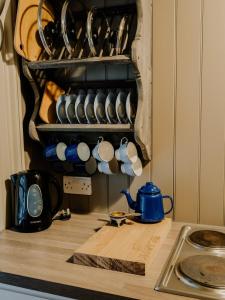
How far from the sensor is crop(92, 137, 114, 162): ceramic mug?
4.21 feet

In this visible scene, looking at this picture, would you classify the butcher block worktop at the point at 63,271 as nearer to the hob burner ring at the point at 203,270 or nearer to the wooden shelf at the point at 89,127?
the hob burner ring at the point at 203,270

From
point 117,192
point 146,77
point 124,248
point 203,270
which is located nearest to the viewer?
point 203,270

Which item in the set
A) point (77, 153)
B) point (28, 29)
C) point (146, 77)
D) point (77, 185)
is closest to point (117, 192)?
point (77, 185)

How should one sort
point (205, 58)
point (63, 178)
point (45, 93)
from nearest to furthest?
1. point (205, 58)
2. point (45, 93)
3. point (63, 178)

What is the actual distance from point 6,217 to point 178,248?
70 cm

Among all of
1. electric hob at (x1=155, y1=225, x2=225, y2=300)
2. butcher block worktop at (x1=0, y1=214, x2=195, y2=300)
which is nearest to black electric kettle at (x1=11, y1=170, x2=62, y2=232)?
butcher block worktop at (x1=0, y1=214, x2=195, y2=300)

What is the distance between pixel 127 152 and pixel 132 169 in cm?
8

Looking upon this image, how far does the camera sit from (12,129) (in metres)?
1.31

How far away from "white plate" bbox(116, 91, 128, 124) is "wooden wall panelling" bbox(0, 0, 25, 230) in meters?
0.43

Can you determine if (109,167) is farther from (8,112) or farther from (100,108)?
(8,112)

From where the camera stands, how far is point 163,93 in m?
1.35

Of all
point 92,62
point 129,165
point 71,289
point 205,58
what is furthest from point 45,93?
point 71,289

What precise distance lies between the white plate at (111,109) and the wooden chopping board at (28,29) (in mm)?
357

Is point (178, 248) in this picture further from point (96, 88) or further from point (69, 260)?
point (96, 88)
